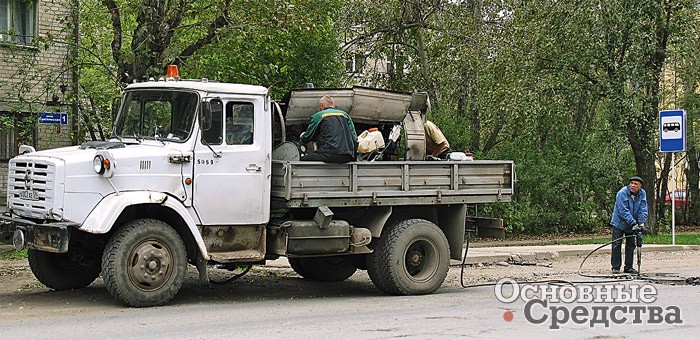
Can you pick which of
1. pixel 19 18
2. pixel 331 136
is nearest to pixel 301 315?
pixel 331 136

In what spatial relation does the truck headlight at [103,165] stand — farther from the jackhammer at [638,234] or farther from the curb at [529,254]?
the jackhammer at [638,234]

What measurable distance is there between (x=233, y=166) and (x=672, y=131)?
524 inches

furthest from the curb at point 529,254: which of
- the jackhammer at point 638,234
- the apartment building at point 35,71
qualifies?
the apartment building at point 35,71

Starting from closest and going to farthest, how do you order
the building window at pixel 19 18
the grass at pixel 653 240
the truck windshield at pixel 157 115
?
1. the truck windshield at pixel 157 115
2. the building window at pixel 19 18
3. the grass at pixel 653 240

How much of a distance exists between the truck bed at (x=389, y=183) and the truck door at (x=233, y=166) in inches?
12.0

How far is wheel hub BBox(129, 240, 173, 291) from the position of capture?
10.4 m

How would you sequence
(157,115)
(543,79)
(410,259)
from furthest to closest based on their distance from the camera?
(543,79)
(410,259)
(157,115)

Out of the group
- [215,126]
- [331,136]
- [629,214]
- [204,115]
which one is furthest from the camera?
[629,214]

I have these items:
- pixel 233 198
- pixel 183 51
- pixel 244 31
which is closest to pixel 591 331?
pixel 233 198

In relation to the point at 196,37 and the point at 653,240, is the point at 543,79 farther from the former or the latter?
the point at 196,37

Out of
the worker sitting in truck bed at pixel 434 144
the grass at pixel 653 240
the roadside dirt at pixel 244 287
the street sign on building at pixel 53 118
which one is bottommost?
the grass at pixel 653 240

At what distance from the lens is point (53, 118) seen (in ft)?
61.4

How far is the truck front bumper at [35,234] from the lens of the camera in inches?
397

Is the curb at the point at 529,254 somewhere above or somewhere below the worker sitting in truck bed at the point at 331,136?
below
